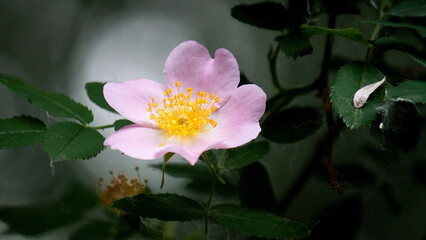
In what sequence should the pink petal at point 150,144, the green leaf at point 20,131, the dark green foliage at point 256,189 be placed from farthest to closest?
the dark green foliage at point 256,189 → the green leaf at point 20,131 → the pink petal at point 150,144

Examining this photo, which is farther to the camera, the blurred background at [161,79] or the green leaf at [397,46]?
the blurred background at [161,79]

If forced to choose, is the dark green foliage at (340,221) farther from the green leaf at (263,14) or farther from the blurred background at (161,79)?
the green leaf at (263,14)

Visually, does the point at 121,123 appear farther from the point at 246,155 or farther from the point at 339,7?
the point at 339,7

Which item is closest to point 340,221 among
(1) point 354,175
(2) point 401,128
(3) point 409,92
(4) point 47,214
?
(1) point 354,175

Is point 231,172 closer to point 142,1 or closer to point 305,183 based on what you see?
point 305,183

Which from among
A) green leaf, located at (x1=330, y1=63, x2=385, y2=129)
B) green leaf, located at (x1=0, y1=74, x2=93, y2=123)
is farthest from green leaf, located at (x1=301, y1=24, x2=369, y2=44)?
green leaf, located at (x1=0, y1=74, x2=93, y2=123)

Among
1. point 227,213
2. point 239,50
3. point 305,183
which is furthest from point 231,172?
point 239,50

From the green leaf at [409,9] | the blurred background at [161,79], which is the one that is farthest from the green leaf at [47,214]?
the green leaf at [409,9]
